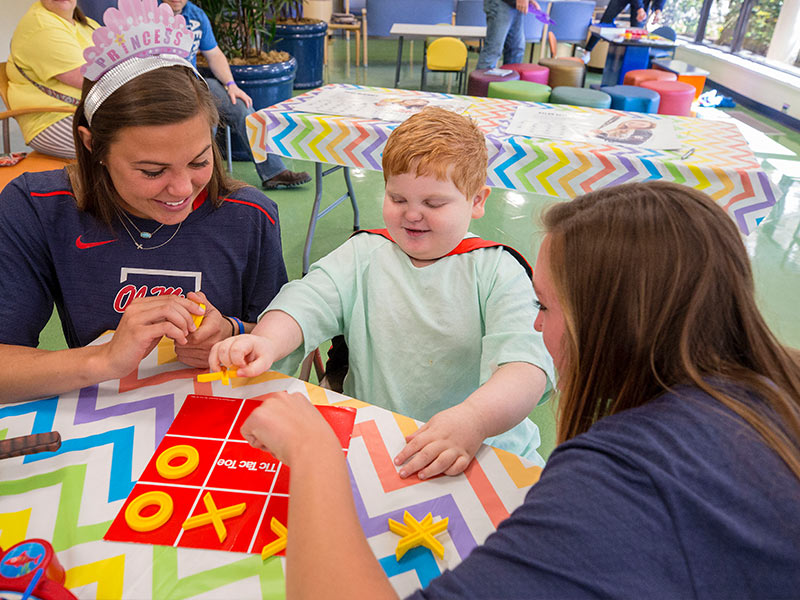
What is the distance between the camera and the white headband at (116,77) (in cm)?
Result: 106

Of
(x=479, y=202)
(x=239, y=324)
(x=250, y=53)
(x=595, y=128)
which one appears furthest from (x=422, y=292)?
(x=250, y=53)

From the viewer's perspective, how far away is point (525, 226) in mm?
3561

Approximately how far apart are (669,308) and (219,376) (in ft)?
2.30

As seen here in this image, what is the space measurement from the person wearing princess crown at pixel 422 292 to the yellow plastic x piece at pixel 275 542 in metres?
0.43

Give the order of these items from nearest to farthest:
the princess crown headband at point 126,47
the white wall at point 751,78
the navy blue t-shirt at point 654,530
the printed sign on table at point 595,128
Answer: the navy blue t-shirt at point 654,530 → the princess crown headband at point 126,47 → the printed sign on table at point 595,128 → the white wall at point 751,78

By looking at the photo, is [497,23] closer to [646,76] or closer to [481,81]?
[646,76]

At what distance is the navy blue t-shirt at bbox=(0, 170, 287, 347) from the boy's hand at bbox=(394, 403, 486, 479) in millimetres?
665

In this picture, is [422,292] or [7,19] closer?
[422,292]

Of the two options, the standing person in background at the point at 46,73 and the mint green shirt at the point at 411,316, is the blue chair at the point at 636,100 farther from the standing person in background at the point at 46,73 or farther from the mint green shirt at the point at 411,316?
the standing person in background at the point at 46,73

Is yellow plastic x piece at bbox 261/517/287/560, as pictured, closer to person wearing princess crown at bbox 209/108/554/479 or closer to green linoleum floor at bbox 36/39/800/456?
person wearing princess crown at bbox 209/108/554/479

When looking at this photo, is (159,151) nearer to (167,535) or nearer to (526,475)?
(167,535)

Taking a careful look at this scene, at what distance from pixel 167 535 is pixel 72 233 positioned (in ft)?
2.45

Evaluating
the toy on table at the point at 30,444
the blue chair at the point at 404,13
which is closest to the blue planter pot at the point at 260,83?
the toy on table at the point at 30,444

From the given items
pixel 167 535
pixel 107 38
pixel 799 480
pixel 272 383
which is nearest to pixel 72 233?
pixel 107 38
